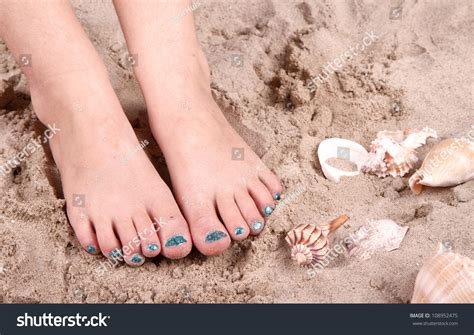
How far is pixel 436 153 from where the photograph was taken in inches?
66.7

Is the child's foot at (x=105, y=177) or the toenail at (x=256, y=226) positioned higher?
the child's foot at (x=105, y=177)

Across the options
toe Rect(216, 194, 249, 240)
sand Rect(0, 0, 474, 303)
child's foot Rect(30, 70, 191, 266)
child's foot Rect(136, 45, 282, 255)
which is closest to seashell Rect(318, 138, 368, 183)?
sand Rect(0, 0, 474, 303)

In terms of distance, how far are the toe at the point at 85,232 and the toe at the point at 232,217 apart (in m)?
0.30

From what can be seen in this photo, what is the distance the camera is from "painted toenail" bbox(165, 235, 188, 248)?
5.32 ft

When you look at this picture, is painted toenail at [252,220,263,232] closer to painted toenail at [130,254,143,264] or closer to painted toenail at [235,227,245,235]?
painted toenail at [235,227,245,235]

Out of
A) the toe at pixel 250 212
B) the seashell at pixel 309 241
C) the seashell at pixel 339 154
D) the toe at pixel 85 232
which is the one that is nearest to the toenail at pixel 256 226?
the toe at pixel 250 212

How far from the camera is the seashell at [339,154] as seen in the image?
176 cm

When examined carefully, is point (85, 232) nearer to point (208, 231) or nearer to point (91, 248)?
point (91, 248)

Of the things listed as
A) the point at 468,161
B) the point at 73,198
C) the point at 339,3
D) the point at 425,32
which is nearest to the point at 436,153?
the point at 468,161

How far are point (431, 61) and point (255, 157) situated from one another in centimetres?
62

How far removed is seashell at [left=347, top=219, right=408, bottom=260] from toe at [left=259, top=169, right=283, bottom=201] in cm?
24

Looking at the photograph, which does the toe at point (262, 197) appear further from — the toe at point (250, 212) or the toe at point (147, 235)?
the toe at point (147, 235)

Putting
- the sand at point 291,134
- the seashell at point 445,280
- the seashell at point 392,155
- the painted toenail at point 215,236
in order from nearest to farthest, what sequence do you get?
the seashell at point 445,280
the sand at point 291,134
the painted toenail at point 215,236
the seashell at point 392,155

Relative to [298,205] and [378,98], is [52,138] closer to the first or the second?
[298,205]
